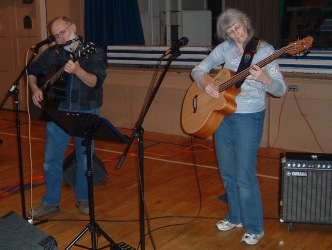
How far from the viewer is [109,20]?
25.0 feet

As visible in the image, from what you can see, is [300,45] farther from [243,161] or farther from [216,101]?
[243,161]

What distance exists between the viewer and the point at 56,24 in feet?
11.0

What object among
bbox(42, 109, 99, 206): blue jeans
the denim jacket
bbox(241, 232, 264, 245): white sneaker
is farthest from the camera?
bbox(42, 109, 99, 206): blue jeans

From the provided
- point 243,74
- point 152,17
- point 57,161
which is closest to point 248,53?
point 243,74

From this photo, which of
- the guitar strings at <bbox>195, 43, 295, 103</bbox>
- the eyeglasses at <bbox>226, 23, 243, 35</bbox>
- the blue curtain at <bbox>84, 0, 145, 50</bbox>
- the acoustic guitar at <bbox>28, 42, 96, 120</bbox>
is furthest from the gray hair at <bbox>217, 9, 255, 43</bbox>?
the blue curtain at <bbox>84, 0, 145, 50</bbox>

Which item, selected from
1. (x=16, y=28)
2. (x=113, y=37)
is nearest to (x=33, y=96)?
(x=113, y=37)

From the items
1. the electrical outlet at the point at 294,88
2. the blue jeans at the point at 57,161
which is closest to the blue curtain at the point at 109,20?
the electrical outlet at the point at 294,88

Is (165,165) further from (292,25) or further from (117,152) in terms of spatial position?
(292,25)

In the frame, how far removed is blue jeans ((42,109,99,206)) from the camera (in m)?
3.67

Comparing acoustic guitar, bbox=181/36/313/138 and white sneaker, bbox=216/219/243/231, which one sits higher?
acoustic guitar, bbox=181/36/313/138

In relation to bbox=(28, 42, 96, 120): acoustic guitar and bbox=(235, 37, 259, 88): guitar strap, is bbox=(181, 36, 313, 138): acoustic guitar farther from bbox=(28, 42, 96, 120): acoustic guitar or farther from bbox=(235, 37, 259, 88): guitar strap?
bbox=(28, 42, 96, 120): acoustic guitar

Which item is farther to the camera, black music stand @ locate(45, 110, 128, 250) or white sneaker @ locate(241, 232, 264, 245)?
white sneaker @ locate(241, 232, 264, 245)

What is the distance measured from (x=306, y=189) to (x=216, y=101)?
101cm

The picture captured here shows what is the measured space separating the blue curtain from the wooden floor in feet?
6.93
